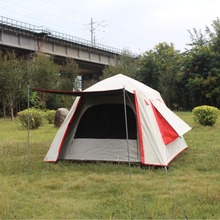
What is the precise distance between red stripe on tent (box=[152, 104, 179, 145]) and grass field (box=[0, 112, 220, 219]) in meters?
0.53

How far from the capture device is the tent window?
7379mm

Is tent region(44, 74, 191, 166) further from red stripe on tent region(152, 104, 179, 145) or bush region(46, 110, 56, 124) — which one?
bush region(46, 110, 56, 124)

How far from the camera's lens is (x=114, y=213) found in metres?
4.07

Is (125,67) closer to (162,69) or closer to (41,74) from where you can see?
(162,69)

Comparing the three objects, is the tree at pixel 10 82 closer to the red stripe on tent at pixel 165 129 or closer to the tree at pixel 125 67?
the tree at pixel 125 67

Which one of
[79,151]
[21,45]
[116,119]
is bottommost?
[79,151]

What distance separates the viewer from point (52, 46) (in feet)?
108

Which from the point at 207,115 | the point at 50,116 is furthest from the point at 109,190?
the point at 50,116

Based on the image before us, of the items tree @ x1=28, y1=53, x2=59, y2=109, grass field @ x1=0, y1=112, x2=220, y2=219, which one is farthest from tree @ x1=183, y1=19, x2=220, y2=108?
grass field @ x1=0, y1=112, x2=220, y2=219

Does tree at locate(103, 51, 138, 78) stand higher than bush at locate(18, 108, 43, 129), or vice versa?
tree at locate(103, 51, 138, 78)

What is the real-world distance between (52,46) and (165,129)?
27.8m

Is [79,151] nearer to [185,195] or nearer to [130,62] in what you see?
[185,195]

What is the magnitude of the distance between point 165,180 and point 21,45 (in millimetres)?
26274

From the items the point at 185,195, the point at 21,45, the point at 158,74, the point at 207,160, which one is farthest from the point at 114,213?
the point at 158,74
